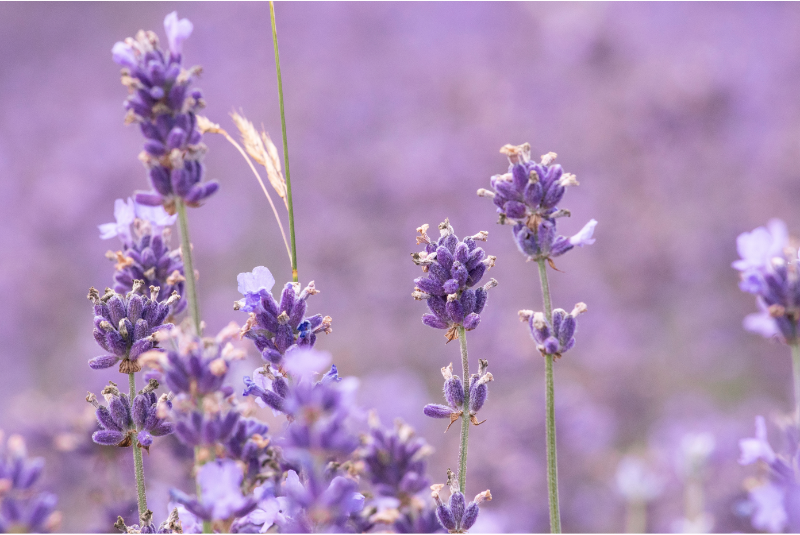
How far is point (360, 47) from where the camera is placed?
842 centimetres

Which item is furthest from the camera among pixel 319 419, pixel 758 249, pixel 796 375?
pixel 758 249

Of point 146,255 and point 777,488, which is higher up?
point 146,255

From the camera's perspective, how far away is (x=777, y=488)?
2.88 ft

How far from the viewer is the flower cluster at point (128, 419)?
115cm

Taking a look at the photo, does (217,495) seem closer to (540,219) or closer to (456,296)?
(456,296)

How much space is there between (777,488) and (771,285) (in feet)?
0.86

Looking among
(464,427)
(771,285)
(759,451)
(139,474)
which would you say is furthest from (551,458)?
(139,474)

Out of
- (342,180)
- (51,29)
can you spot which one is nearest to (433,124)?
(342,180)

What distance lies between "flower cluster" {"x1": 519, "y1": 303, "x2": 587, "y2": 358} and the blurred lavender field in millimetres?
1183

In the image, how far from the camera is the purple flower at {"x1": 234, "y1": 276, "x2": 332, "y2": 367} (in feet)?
3.53

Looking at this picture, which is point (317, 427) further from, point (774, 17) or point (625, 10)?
point (774, 17)

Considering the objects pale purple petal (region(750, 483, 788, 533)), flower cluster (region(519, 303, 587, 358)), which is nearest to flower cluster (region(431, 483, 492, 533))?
flower cluster (region(519, 303, 587, 358))

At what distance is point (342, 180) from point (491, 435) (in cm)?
294

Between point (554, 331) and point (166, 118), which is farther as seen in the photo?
point (554, 331)
